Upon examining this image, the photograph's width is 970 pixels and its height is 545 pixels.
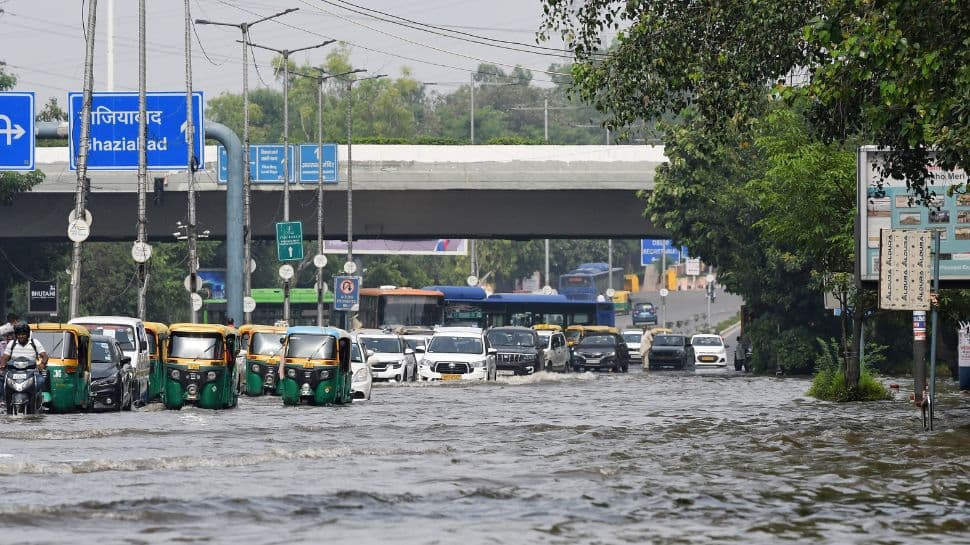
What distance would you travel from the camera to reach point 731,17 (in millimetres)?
25422

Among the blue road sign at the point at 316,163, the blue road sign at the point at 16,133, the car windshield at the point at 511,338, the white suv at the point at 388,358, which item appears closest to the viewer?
the blue road sign at the point at 16,133

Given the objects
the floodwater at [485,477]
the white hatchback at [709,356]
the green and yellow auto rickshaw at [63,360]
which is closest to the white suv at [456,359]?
the floodwater at [485,477]

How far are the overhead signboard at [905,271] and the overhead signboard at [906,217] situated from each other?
4504 millimetres

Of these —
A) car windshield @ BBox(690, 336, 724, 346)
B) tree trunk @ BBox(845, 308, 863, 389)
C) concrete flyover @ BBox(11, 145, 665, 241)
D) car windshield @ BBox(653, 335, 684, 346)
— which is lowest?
car windshield @ BBox(690, 336, 724, 346)

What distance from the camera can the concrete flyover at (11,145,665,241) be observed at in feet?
209

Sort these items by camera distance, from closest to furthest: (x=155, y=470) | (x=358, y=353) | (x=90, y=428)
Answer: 1. (x=155, y=470)
2. (x=90, y=428)
3. (x=358, y=353)

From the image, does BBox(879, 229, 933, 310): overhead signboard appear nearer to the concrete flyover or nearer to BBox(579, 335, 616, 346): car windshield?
the concrete flyover

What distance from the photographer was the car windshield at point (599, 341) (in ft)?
219

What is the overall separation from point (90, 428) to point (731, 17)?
1084 centimetres

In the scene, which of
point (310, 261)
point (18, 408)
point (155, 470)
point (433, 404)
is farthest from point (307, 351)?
point (310, 261)

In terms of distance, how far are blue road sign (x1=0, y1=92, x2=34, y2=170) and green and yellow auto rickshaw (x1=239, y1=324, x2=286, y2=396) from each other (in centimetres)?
966

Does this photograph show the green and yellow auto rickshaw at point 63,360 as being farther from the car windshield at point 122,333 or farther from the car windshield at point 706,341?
the car windshield at point 706,341

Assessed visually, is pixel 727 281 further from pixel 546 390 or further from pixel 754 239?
pixel 546 390

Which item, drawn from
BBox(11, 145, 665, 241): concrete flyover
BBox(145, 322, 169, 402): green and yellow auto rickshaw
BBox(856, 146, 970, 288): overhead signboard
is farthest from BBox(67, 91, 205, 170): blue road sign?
BBox(856, 146, 970, 288): overhead signboard
